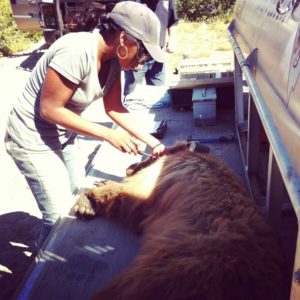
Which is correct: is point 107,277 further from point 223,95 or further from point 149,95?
point 149,95

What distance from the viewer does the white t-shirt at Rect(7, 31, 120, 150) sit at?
96.1 inches

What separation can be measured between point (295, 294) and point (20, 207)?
378 centimetres

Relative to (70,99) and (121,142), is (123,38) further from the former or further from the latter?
(121,142)

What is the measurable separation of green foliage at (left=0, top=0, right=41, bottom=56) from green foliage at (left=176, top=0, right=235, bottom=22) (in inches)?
166

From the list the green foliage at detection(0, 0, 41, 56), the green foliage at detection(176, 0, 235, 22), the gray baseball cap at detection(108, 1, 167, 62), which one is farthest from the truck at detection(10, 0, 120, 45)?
the gray baseball cap at detection(108, 1, 167, 62)

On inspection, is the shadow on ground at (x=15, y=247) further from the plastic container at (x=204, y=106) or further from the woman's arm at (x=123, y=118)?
the plastic container at (x=204, y=106)

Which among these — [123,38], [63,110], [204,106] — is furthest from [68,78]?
[204,106]

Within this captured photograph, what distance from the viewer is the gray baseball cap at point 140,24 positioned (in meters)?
2.37

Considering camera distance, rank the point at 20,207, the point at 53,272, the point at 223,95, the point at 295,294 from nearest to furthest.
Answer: the point at 295,294 < the point at 53,272 < the point at 20,207 < the point at 223,95

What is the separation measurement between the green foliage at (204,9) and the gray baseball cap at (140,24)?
1013 cm

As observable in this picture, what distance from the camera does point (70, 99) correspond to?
2639 mm

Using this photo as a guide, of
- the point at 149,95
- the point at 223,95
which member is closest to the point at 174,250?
the point at 223,95

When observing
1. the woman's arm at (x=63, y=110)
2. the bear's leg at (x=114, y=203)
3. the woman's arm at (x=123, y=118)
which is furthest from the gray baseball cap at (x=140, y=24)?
the bear's leg at (x=114, y=203)

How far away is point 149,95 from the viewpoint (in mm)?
5773
